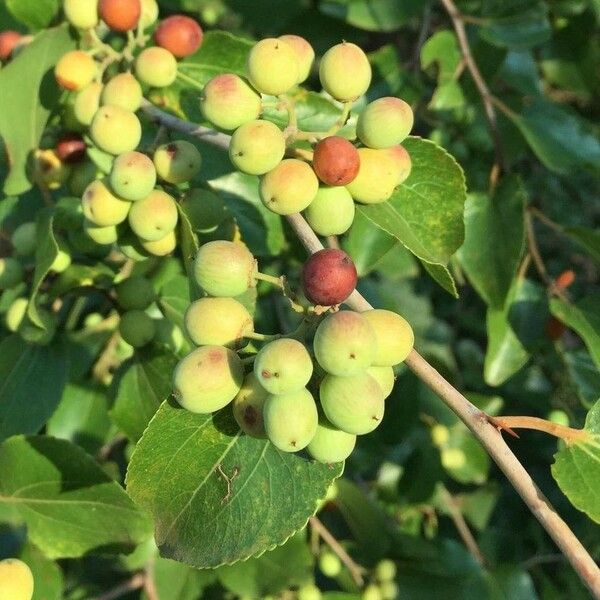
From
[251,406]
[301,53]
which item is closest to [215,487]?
[251,406]

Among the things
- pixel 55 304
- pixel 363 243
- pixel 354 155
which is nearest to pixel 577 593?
pixel 363 243

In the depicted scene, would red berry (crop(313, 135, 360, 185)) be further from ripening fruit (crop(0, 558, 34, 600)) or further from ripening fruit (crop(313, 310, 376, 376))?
ripening fruit (crop(0, 558, 34, 600))

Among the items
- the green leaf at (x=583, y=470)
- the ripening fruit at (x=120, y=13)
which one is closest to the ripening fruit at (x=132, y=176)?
the ripening fruit at (x=120, y=13)

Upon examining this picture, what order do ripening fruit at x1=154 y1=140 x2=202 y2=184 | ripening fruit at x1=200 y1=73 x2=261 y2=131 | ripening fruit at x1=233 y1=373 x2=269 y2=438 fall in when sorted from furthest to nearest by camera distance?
ripening fruit at x1=154 y1=140 x2=202 y2=184
ripening fruit at x1=200 y1=73 x2=261 y2=131
ripening fruit at x1=233 y1=373 x2=269 y2=438

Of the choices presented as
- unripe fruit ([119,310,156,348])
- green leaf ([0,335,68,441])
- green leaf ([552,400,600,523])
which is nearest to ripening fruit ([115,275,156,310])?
unripe fruit ([119,310,156,348])

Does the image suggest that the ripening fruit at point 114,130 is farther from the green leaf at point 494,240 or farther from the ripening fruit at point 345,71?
the green leaf at point 494,240

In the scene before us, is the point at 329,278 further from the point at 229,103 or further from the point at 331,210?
the point at 229,103
